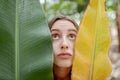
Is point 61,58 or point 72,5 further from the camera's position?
point 72,5

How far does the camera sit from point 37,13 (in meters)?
1.02

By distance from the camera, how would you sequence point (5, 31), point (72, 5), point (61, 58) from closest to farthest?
point (5, 31) < point (61, 58) < point (72, 5)

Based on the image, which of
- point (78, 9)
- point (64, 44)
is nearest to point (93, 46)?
point (64, 44)

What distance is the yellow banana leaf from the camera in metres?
1.04

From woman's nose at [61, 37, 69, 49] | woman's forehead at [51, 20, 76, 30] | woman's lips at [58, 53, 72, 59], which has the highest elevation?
woman's forehead at [51, 20, 76, 30]

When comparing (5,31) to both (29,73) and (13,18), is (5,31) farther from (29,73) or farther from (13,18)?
(29,73)

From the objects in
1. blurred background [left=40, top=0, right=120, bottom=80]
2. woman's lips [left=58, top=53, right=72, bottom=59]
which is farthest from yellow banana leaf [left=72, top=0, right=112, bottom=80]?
blurred background [left=40, top=0, right=120, bottom=80]

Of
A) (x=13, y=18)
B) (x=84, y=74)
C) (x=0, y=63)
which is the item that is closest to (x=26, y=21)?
(x=13, y=18)

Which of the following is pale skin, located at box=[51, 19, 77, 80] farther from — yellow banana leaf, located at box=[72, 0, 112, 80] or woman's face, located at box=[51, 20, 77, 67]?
yellow banana leaf, located at box=[72, 0, 112, 80]

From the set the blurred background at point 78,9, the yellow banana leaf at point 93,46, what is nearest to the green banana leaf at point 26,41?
the yellow banana leaf at point 93,46

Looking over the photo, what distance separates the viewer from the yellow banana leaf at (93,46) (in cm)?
104

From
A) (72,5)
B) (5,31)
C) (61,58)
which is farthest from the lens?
(72,5)

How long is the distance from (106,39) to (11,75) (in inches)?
13.1

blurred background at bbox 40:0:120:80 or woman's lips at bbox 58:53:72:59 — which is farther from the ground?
blurred background at bbox 40:0:120:80
